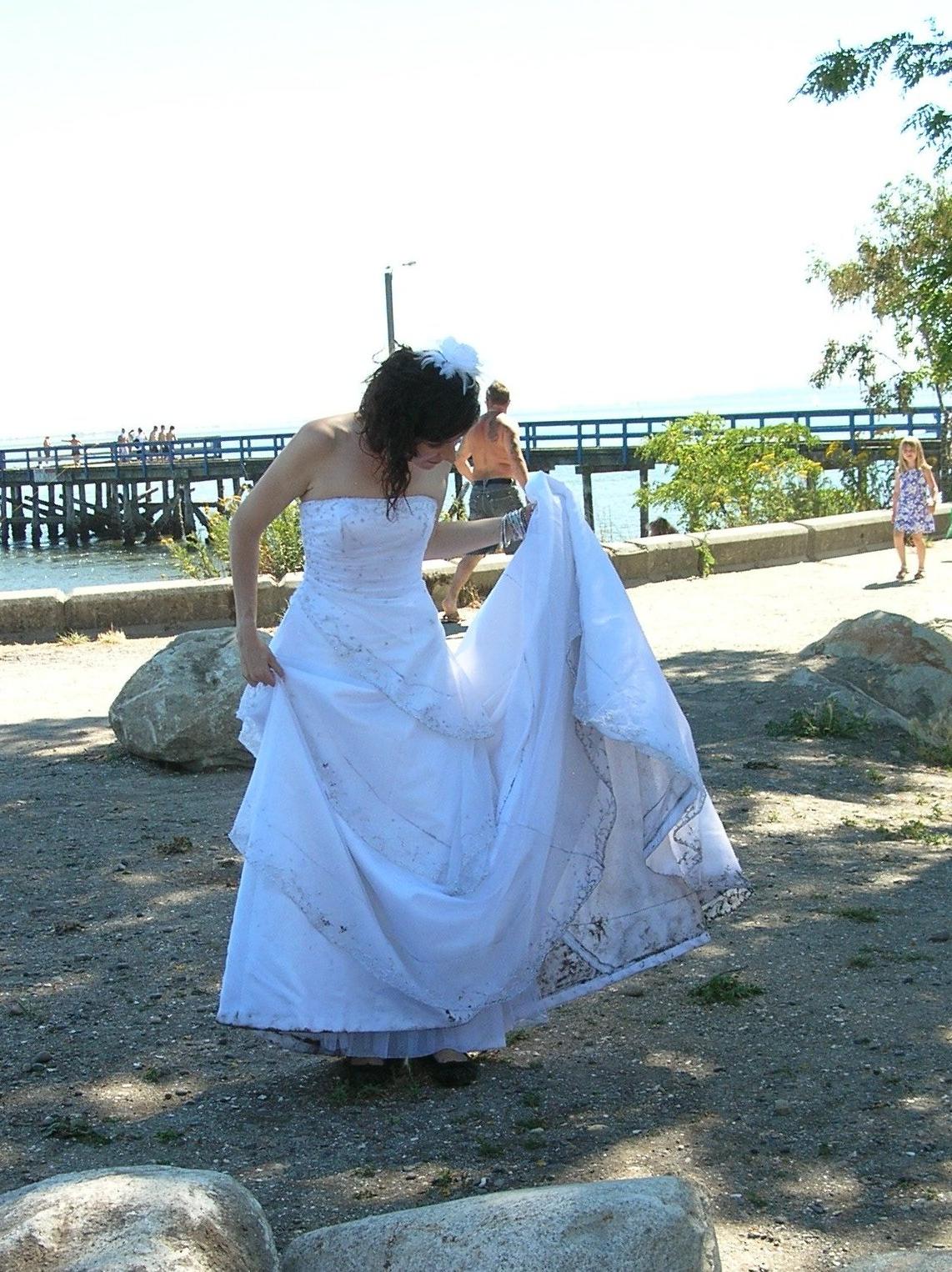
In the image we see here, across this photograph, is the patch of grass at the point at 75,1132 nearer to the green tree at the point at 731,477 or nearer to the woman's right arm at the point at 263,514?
the woman's right arm at the point at 263,514

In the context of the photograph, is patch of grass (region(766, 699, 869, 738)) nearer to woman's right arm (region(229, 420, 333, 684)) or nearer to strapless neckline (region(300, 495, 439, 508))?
strapless neckline (region(300, 495, 439, 508))

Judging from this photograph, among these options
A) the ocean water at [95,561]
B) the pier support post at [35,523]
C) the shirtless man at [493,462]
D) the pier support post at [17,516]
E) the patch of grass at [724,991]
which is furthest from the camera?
the pier support post at [17,516]

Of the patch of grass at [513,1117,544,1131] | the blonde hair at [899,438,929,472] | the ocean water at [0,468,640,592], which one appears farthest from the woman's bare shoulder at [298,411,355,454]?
the ocean water at [0,468,640,592]

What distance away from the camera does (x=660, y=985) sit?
14.2 feet

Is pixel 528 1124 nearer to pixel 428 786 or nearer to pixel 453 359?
pixel 428 786

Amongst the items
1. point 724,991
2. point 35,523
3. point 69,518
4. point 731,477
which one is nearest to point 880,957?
point 724,991

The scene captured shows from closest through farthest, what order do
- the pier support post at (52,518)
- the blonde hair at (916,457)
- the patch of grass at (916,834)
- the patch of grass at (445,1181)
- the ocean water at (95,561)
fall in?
the patch of grass at (445,1181) < the patch of grass at (916,834) < the blonde hair at (916,457) < the ocean water at (95,561) < the pier support post at (52,518)

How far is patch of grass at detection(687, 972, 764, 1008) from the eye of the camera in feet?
13.6

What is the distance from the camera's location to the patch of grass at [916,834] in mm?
5730

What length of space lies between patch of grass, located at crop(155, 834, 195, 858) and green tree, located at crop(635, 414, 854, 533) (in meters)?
11.5

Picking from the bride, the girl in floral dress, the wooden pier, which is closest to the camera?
the bride

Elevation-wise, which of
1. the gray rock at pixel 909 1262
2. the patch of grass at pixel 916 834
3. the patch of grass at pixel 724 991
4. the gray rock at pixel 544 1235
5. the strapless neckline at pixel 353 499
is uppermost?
the strapless neckline at pixel 353 499

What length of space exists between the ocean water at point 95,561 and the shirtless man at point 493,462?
1914 cm

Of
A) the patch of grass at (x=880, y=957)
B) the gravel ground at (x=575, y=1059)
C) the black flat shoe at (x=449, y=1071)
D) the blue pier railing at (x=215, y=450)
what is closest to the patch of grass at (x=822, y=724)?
the gravel ground at (x=575, y=1059)
